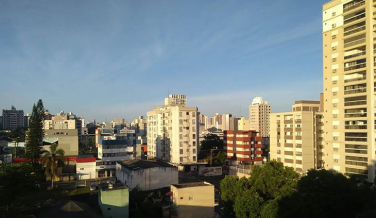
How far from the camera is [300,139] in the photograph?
34.2 m

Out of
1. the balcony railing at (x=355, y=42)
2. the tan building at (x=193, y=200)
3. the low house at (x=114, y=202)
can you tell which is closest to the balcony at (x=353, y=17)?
the balcony railing at (x=355, y=42)

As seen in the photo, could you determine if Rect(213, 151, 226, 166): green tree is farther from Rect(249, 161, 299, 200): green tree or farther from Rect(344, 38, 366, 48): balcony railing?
Rect(344, 38, 366, 48): balcony railing

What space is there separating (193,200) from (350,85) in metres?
19.0

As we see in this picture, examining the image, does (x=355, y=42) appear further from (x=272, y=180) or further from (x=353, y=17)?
(x=272, y=180)

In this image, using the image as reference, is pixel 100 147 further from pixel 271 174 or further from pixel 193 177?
pixel 271 174

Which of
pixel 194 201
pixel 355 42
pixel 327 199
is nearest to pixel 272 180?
pixel 327 199

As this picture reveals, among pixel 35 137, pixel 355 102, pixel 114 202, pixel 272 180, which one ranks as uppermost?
pixel 355 102

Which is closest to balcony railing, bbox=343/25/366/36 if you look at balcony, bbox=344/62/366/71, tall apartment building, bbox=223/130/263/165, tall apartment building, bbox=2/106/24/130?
balcony, bbox=344/62/366/71

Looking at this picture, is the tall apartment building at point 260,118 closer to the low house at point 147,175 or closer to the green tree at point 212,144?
the green tree at point 212,144

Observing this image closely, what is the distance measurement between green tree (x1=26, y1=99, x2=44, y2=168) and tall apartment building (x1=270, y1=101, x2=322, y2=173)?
Result: 33.2m

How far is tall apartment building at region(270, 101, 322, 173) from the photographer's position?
34.0 metres

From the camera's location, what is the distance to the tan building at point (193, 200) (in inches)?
833

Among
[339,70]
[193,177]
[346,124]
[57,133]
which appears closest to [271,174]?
[346,124]

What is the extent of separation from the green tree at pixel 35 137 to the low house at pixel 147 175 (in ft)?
52.2
